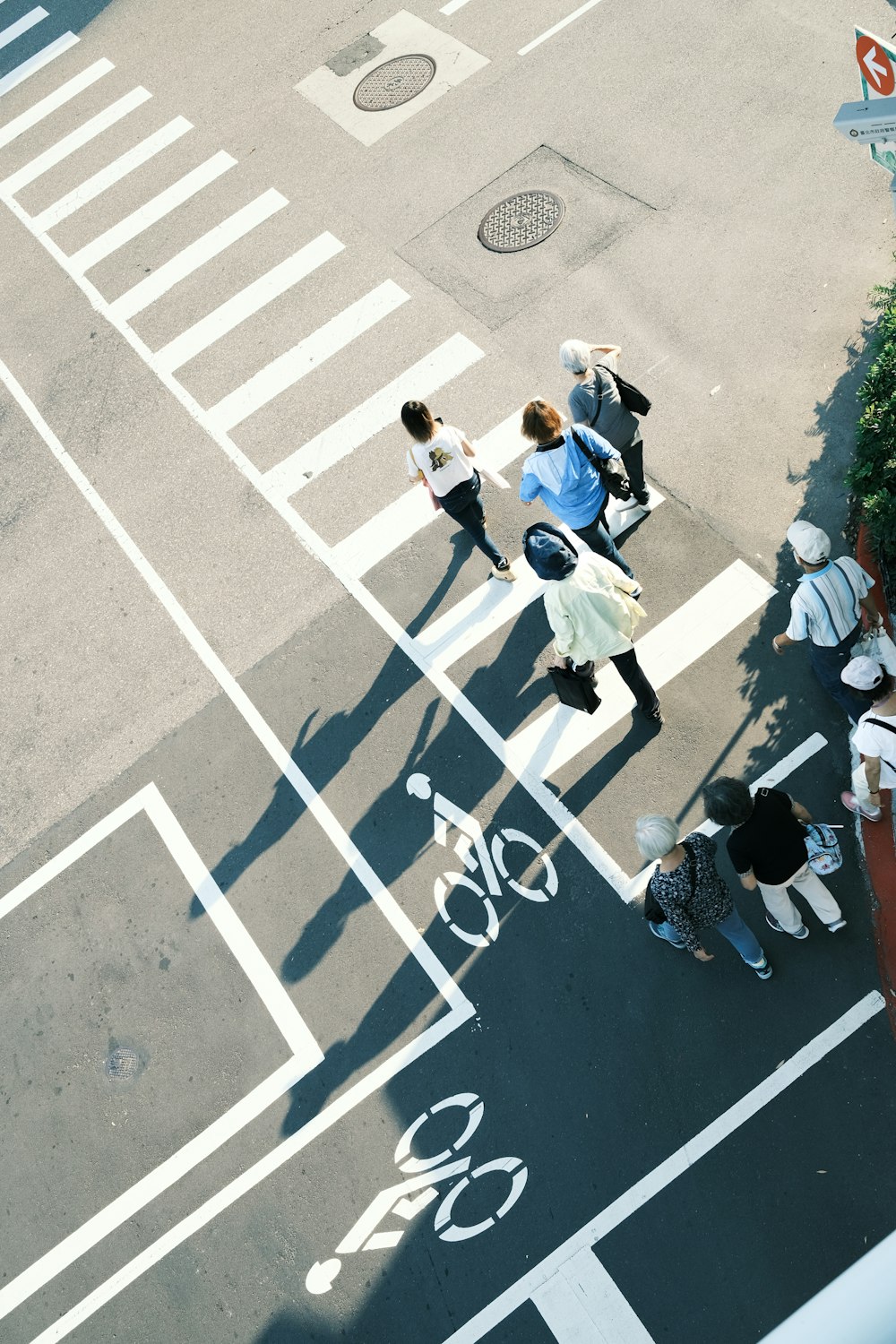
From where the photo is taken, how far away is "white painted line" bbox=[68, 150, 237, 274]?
43.2ft

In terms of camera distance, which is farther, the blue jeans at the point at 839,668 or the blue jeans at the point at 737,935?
the blue jeans at the point at 839,668

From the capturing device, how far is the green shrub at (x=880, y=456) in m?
7.23

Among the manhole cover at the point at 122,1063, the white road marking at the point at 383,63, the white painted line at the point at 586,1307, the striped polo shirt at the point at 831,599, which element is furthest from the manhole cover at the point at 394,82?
the white painted line at the point at 586,1307

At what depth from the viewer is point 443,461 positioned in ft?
26.4

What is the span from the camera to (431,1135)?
6.87 metres

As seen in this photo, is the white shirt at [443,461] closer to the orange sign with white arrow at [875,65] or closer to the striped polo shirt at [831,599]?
the striped polo shirt at [831,599]

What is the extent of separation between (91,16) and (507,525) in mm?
12650

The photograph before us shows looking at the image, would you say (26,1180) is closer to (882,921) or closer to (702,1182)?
(702,1182)

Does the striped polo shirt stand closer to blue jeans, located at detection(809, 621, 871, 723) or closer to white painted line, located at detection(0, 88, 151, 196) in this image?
blue jeans, located at detection(809, 621, 871, 723)

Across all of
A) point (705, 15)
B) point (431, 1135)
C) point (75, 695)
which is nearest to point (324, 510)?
point (75, 695)

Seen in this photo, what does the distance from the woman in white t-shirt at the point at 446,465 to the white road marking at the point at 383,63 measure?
22.2ft

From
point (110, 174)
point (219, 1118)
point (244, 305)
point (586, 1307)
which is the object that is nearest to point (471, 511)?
point (219, 1118)

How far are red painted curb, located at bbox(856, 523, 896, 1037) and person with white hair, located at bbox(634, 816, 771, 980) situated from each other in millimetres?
937

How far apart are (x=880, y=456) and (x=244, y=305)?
24.3ft
